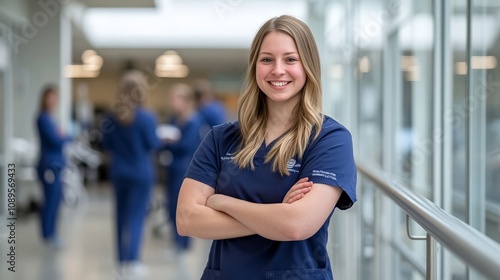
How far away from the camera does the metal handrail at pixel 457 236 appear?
120 centimetres

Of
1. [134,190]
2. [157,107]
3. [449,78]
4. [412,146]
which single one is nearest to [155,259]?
[134,190]

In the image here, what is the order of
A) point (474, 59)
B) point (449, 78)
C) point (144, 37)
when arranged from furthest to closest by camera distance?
1. point (144, 37)
2. point (449, 78)
3. point (474, 59)

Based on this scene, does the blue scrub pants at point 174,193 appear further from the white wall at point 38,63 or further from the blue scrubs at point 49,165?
the white wall at point 38,63

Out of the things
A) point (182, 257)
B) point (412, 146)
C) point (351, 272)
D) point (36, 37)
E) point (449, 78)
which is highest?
point (36, 37)

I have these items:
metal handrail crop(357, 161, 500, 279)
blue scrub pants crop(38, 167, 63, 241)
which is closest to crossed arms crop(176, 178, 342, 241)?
metal handrail crop(357, 161, 500, 279)

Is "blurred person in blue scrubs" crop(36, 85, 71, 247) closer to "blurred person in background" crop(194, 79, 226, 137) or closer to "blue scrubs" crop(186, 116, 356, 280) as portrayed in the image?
"blurred person in background" crop(194, 79, 226, 137)

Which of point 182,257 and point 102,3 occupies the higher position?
point 102,3

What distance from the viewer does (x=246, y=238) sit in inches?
78.2

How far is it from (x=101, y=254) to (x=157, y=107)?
1421cm

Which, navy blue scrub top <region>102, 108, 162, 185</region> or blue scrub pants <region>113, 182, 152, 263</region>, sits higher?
navy blue scrub top <region>102, 108, 162, 185</region>

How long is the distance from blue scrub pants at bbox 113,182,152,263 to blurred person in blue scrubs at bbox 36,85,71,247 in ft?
5.73

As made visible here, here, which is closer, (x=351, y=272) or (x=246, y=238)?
(x=246, y=238)

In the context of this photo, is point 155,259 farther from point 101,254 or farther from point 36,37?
point 36,37

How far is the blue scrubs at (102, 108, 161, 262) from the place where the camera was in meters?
6.56
